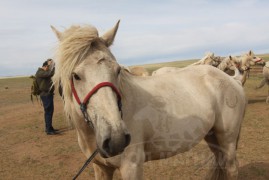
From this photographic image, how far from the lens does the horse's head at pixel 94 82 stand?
184 centimetres

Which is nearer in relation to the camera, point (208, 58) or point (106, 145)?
point (106, 145)

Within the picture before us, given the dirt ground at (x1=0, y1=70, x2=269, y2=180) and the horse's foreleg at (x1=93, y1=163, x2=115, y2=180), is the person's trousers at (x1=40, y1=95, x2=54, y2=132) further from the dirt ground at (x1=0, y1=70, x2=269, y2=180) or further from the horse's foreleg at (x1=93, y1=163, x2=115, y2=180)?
the horse's foreleg at (x1=93, y1=163, x2=115, y2=180)

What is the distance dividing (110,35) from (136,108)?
2.52ft

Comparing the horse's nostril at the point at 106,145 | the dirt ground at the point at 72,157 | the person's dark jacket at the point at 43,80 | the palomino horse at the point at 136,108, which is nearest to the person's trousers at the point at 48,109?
the dirt ground at the point at 72,157

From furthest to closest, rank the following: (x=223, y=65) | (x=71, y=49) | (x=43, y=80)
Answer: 1. (x=223, y=65)
2. (x=43, y=80)
3. (x=71, y=49)

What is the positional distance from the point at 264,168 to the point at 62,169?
3.99 m

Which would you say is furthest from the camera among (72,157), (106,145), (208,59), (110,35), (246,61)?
(246,61)

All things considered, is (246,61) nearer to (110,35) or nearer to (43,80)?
(43,80)

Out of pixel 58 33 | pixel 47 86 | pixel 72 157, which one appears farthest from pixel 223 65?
pixel 58 33

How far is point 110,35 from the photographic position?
2.33 meters

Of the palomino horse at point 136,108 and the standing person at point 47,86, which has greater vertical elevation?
the palomino horse at point 136,108

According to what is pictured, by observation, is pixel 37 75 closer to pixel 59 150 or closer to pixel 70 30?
pixel 59 150

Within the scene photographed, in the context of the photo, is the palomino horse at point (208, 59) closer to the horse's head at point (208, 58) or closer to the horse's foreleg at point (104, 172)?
the horse's head at point (208, 58)

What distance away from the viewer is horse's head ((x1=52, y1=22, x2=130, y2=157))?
72.5 inches
